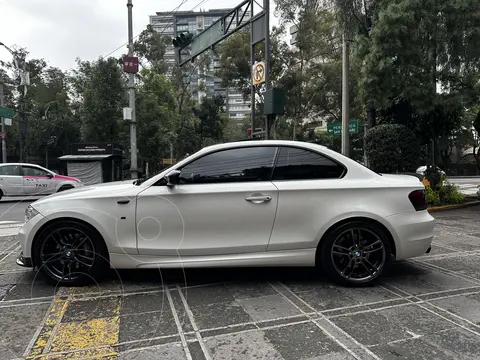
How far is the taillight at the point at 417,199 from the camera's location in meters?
4.47

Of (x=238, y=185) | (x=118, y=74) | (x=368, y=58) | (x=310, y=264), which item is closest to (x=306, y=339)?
(x=310, y=264)

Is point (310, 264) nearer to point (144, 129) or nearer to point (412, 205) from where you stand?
point (412, 205)

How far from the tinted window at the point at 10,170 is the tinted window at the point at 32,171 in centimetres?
23

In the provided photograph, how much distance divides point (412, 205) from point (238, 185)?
1.90 metres

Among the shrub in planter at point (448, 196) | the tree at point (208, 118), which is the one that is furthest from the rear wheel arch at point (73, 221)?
the tree at point (208, 118)

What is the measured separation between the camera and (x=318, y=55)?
28391 mm

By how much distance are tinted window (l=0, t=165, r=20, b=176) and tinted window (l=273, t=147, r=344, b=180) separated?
44.3 feet

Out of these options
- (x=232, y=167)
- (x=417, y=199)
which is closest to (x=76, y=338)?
(x=232, y=167)

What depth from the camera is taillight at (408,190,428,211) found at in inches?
176

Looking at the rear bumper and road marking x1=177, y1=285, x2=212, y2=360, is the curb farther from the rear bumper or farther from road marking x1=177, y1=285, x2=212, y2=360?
road marking x1=177, y1=285, x2=212, y2=360

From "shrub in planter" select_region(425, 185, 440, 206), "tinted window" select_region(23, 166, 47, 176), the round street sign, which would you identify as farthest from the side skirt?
"tinted window" select_region(23, 166, 47, 176)

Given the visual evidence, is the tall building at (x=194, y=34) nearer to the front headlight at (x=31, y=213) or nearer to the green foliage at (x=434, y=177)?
the green foliage at (x=434, y=177)

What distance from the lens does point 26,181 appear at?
15008mm

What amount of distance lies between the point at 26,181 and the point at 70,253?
1228 centimetres
